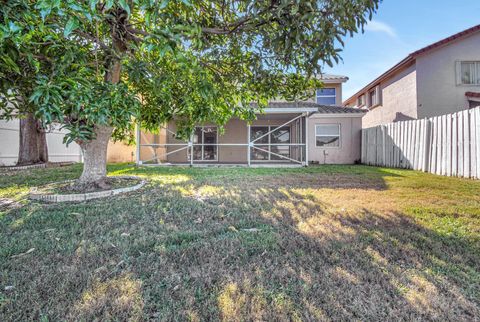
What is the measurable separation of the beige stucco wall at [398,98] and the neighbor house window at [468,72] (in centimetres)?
204

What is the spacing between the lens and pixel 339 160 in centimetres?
1384

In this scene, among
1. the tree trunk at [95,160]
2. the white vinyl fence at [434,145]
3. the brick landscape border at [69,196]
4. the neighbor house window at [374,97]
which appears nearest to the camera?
the brick landscape border at [69,196]

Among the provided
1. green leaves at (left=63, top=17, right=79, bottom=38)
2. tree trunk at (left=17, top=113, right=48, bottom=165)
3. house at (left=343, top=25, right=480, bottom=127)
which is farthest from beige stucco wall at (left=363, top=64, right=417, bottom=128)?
tree trunk at (left=17, top=113, right=48, bottom=165)

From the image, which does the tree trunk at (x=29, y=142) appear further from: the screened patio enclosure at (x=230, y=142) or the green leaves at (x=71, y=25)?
the green leaves at (x=71, y=25)

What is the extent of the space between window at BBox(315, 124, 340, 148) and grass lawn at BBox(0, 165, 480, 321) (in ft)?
32.1

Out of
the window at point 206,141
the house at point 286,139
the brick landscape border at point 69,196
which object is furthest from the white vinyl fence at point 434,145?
the brick landscape border at point 69,196

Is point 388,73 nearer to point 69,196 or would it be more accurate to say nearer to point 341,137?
point 341,137

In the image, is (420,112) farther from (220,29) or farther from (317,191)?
(220,29)

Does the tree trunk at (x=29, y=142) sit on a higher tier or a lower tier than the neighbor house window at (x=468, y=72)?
lower

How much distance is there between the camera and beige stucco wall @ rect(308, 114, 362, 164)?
13703 millimetres

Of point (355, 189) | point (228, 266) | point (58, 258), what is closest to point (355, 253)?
point (228, 266)

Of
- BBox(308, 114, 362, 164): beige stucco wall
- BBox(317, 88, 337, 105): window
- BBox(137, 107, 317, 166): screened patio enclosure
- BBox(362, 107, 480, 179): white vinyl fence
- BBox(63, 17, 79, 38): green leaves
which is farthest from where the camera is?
BBox(317, 88, 337, 105): window

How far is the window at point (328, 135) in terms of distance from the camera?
45.3ft

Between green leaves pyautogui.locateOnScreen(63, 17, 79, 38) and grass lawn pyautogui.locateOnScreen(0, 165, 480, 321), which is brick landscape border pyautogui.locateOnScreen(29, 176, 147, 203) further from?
green leaves pyautogui.locateOnScreen(63, 17, 79, 38)
